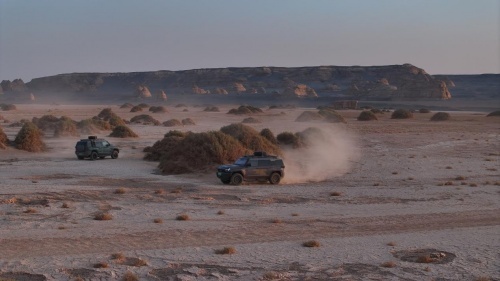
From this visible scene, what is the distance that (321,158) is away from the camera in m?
38.7

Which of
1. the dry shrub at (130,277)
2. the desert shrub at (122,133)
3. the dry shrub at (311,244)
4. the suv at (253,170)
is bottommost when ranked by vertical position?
the dry shrub at (311,244)

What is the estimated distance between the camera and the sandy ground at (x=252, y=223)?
43.9ft

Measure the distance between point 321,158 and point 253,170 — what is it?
12145 mm

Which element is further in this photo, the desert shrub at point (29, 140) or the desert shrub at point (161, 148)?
the desert shrub at point (29, 140)

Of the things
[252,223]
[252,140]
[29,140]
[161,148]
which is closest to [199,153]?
[252,140]

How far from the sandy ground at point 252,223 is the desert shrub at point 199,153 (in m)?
0.97

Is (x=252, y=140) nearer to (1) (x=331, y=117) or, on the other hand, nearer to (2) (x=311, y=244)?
(2) (x=311, y=244)

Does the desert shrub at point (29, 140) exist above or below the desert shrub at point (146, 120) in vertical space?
below

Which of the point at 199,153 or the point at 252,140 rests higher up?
the point at 252,140

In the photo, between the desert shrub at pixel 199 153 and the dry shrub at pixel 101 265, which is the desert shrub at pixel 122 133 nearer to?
the desert shrub at pixel 199 153

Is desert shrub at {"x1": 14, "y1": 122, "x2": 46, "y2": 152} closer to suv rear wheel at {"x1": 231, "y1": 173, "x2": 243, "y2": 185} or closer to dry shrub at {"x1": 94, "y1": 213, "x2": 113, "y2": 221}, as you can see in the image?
suv rear wheel at {"x1": 231, "y1": 173, "x2": 243, "y2": 185}

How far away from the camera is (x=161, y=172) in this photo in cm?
3120

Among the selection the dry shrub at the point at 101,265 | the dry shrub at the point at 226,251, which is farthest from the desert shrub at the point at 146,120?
the dry shrub at the point at 101,265

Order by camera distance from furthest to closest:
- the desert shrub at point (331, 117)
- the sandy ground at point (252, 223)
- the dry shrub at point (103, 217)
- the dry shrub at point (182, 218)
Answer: the desert shrub at point (331, 117), the dry shrub at point (182, 218), the dry shrub at point (103, 217), the sandy ground at point (252, 223)
